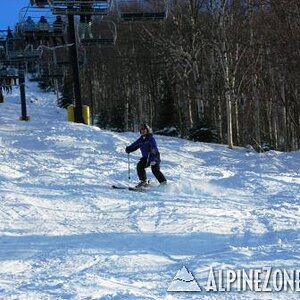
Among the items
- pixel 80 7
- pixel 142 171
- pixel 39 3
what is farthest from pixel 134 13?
pixel 142 171

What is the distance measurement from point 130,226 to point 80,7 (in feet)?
50.9

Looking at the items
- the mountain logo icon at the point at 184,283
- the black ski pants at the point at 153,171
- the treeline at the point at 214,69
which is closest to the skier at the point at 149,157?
the black ski pants at the point at 153,171

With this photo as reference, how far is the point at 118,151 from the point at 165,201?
318 inches

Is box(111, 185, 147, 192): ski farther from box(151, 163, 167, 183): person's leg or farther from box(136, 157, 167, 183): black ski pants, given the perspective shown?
box(151, 163, 167, 183): person's leg

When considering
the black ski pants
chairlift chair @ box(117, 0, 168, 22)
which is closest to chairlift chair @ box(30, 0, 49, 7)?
chairlift chair @ box(117, 0, 168, 22)

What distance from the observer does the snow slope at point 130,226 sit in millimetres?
5957

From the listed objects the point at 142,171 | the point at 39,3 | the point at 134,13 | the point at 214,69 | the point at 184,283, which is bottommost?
the point at 184,283

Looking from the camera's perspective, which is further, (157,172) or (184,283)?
(157,172)

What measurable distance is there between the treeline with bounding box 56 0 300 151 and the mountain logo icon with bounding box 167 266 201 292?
17505mm

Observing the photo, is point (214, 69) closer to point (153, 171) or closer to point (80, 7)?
point (80, 7)

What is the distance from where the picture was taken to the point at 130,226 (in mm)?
8648

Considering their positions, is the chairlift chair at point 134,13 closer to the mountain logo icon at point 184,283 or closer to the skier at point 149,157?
the skier at point 149,157

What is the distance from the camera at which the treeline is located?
24.6 m

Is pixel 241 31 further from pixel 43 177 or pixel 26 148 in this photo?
pixel 43 177
